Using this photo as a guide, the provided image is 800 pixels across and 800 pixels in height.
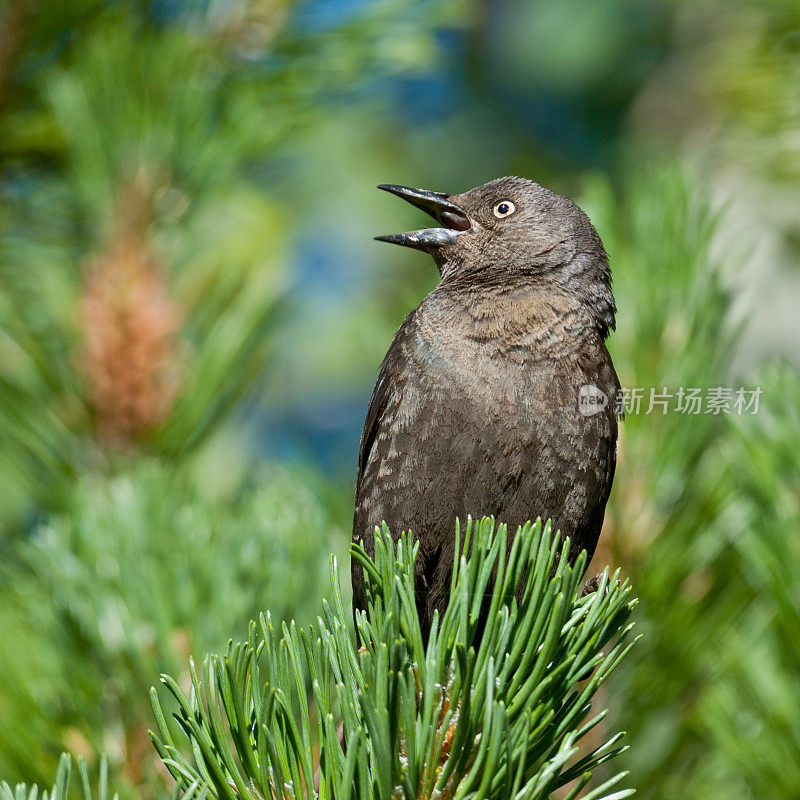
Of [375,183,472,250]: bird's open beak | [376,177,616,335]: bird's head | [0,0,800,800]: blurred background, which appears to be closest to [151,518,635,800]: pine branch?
[0,0,800,800]: blurred background

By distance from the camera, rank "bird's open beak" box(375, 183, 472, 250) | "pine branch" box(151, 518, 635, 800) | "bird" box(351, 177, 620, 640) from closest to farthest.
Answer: "pine branch" box(151, 518, 635, 800) < "bird" box(351, 177, 620, 640) < "bird's open beak" box(375, 183, 472, 250)

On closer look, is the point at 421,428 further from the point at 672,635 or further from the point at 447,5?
the point at 447,5

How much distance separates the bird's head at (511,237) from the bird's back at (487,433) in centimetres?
21

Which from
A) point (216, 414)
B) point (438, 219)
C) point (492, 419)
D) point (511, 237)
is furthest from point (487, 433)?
point (438, 219)

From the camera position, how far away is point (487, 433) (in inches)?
83.9

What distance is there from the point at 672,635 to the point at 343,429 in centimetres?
403

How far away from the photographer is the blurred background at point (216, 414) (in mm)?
1699

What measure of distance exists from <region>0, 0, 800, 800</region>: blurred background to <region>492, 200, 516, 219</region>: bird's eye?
0.28m

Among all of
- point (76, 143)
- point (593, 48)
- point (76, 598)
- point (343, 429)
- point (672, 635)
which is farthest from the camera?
point (593, 48)

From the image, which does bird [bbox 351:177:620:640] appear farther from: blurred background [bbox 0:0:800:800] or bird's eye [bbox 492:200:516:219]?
bird's eye [bbox 492:200:516:219]

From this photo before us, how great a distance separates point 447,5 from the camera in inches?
101

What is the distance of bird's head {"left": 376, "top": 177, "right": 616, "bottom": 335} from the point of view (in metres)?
2.55

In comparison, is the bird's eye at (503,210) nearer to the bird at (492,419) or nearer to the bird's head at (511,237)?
the bird's head at (511,237)

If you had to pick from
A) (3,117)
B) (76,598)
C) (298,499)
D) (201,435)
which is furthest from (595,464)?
(3,117)
